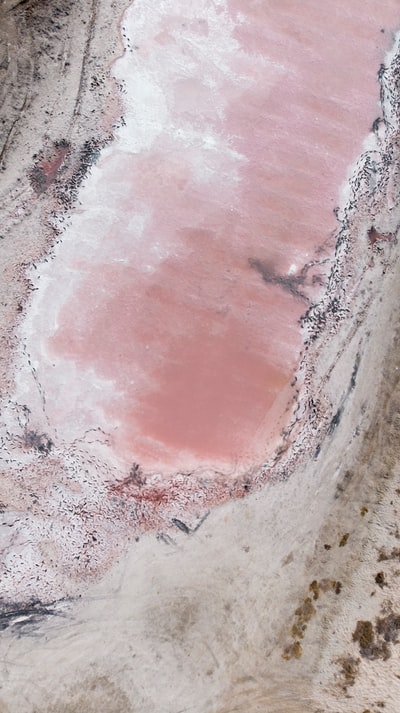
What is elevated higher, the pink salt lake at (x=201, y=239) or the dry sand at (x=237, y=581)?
the pink salt lake at (x=201, y=239)

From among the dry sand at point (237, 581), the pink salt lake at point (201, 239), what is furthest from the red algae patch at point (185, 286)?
the dry sand at point (237, 581)

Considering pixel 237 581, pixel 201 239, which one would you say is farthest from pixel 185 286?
pixel 237 581

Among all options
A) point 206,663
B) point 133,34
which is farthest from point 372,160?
point 206,663

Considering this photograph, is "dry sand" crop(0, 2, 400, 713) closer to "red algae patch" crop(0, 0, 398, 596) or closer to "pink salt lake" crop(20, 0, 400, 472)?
"red algae patch" crop(0, 0, 398, 596)

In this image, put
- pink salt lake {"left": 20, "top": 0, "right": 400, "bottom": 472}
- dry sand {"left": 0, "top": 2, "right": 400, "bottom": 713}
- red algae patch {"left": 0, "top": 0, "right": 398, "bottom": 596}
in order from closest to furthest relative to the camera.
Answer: dry sand {"left": 0, "top": 2, "right": 400, "bottom": 713} < red algae patch {"left": 0, "top": 0, "right": 398, "bottom": 596} < pink salt lake {"left": 20, "top": 0, "right": 400, "bottom": 472}

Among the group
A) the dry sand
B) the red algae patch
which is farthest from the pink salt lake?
the dry sand

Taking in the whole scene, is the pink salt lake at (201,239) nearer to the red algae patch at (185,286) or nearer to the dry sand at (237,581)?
the red algae patch at (185,286)
